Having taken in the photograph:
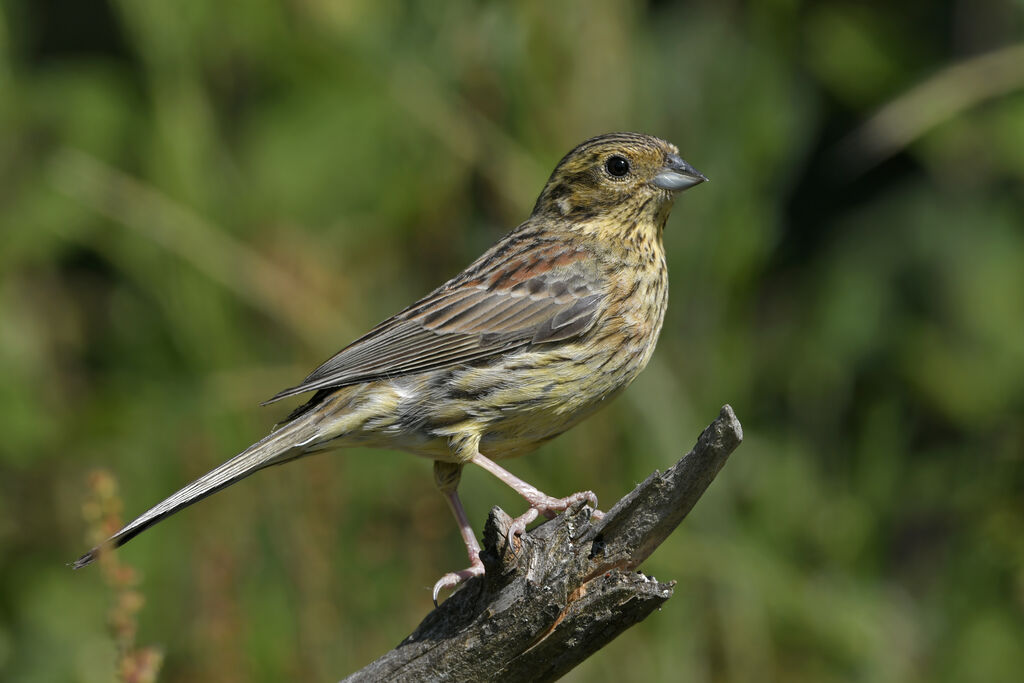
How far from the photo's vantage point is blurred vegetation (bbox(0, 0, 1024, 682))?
493cm

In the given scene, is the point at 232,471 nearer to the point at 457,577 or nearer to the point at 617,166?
the point at 457,577

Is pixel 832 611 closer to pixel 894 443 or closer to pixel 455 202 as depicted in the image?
pixel 894 443

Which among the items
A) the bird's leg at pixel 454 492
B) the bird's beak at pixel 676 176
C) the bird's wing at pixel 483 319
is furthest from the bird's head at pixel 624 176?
the bird's leg at pixel 454 492

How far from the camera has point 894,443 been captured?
17.9 ft

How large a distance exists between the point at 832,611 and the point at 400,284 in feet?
7.02

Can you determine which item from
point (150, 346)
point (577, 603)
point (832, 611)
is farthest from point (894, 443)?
point (150, 346)

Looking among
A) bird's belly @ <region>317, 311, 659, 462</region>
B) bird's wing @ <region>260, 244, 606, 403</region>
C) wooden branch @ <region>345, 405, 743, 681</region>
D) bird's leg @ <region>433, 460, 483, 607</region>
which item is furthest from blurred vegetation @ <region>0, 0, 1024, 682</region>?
wooden branch @ <region>345, 405, 743, 681</region>

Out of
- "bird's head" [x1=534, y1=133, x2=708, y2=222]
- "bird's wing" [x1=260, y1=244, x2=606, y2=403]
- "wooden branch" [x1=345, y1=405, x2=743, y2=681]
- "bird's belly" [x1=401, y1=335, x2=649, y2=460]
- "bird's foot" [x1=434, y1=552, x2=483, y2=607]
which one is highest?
"bird's head" [x1=534, y1=133, x2=708, y2=222]

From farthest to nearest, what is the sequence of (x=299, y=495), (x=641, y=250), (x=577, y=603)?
(x=299, y=495) < (x=641, y=250) < (x=577, y=603)

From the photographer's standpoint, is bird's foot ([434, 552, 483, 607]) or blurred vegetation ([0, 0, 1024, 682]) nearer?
bird's foot ([434, 552, 483, 607])

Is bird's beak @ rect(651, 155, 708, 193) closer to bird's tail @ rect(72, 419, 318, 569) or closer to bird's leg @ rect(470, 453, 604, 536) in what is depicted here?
bird's leg @ rect(470, 453, 604, 536)

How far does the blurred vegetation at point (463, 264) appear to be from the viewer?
493 centimetres

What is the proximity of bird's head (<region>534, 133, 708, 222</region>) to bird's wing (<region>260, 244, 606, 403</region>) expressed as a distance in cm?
19

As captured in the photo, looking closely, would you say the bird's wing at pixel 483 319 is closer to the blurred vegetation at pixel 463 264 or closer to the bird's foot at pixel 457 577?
the bird's foot at pixel 457 577
